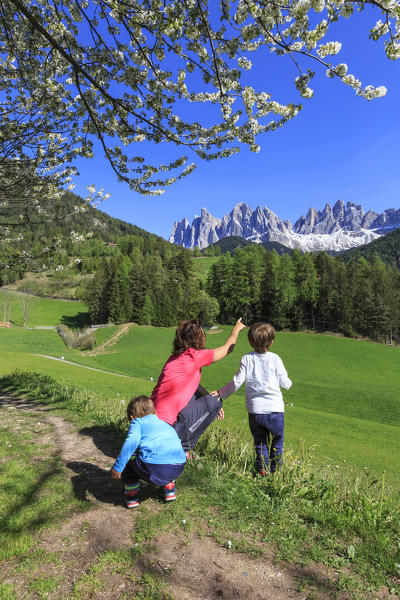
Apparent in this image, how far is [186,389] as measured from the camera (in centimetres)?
422

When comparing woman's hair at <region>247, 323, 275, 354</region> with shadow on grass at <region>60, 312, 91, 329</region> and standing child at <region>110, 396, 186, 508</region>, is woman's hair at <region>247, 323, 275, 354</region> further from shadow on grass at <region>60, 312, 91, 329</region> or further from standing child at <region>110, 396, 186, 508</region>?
shadow on grass at <region>60, 312, 91, 329</region>

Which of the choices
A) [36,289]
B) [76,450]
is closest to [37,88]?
[76,450]

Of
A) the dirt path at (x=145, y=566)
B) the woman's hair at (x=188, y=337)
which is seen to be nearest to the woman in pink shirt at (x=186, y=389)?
the woman's hair at (x=188, y=337)

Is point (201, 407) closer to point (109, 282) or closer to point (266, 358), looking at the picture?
point (266, 358)

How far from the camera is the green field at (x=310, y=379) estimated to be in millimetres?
12531

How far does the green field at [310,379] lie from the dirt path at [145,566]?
2260 millimetres

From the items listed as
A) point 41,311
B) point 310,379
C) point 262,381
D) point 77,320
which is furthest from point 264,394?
point 41,311

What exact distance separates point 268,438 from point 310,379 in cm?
2868

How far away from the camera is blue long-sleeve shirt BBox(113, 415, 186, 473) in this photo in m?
3.44

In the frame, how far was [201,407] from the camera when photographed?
437 centimetres

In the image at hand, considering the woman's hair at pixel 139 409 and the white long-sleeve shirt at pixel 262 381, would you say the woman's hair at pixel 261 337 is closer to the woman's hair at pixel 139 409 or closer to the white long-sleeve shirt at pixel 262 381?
the white long-sleeve shirt at pixel 262 381

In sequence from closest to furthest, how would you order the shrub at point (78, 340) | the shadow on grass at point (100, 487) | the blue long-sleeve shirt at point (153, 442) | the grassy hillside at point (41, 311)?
the blue long-sleeve shirt at point (153, 442)
the shadow on grass at point (100, 487)
the shrub at point (78, 340)
the grassy hillside at point (41, 311)

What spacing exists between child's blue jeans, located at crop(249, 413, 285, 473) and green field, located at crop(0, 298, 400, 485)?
0.76 meters

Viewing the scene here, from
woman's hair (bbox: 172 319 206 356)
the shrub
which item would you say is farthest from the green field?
woman's hair (bbox: 172 319 206 356)
